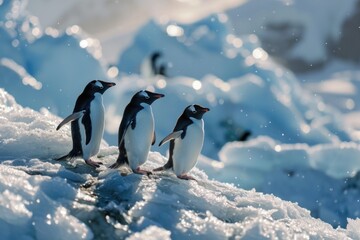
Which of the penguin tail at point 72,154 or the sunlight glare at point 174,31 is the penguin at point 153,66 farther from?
the penguin tail at point 72,154

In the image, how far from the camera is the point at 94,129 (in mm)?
6371

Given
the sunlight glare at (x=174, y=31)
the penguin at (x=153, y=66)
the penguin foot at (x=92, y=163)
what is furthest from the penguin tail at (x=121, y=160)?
the penguin at (x=153, y=66)

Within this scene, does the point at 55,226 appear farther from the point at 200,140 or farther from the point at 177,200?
the point at 200,140

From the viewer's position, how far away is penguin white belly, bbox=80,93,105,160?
20.7 feet

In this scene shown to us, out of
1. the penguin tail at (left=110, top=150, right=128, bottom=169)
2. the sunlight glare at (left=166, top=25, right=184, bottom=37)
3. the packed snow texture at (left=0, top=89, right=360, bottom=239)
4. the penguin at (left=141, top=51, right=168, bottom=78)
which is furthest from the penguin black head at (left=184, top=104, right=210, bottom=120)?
the penguin at (left=141, top=51, right=168, bottom=78)

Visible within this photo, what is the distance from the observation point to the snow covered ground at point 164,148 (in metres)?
5.11

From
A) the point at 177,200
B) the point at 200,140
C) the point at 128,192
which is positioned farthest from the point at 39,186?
the point at 200,140

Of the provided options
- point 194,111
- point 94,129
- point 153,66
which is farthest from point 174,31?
point 94,129

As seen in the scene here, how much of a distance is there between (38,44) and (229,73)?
Answer: 12529 mm

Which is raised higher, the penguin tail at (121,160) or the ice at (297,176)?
the ice at (297,176)

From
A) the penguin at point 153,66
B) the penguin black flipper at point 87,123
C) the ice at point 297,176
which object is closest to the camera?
the penguin black flipper at point 87,123

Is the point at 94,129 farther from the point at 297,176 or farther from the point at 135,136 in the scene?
the point at 297,176

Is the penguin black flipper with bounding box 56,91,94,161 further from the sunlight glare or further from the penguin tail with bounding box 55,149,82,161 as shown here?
the sunlight glare

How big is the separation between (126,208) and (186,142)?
1425 millimetres
